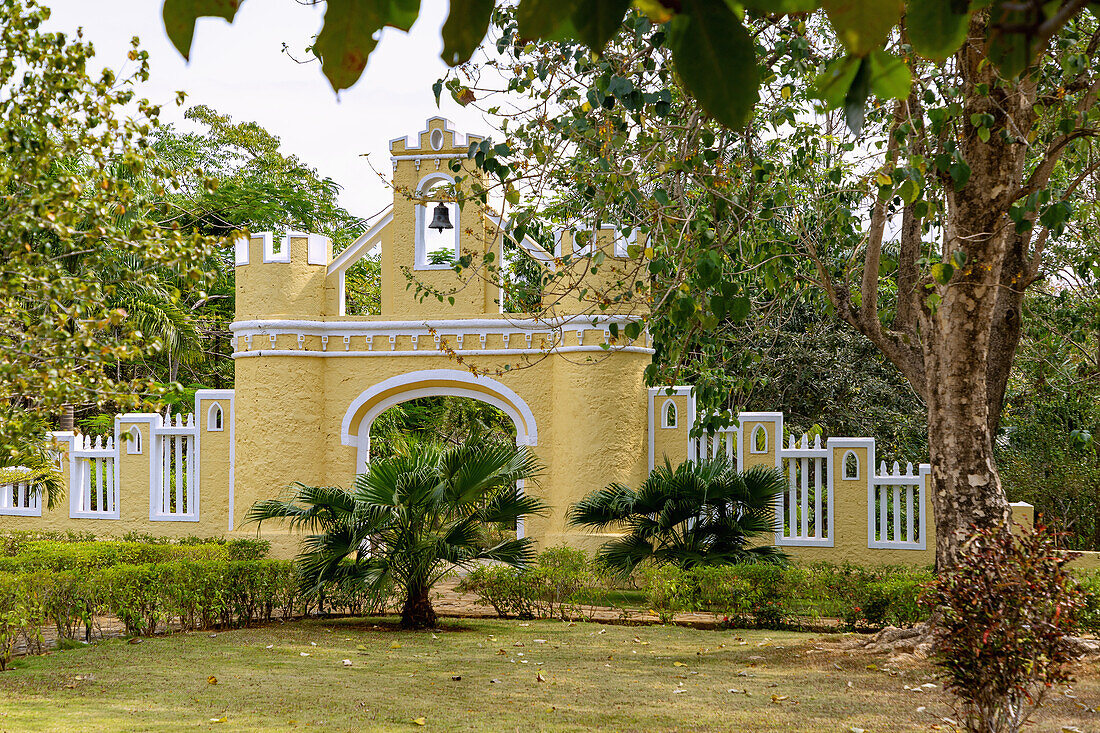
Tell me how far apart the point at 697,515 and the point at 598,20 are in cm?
949

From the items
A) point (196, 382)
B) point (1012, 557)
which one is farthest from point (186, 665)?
point (196, 382)

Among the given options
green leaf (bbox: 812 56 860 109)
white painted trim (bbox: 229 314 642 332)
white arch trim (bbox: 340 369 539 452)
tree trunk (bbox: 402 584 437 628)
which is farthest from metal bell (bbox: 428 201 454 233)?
green leaf (bbox: 812 56 860 109)

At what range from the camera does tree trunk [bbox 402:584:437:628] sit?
9.05m

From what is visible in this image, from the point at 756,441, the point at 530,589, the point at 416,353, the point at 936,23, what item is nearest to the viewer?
the point at 936,23

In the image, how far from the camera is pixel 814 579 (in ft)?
30.5

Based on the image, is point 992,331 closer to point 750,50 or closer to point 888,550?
point 888,550

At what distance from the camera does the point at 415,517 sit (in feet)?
29.1

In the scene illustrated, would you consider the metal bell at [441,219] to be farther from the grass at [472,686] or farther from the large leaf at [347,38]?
the large leaf at [347,38]

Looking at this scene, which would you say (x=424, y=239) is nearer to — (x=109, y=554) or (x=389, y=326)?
(x=389, y=326)

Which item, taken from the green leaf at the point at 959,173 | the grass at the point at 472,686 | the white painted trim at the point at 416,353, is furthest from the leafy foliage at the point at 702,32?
the white painted trim at the point at 416,353

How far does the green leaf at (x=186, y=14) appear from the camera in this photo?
1.08 m

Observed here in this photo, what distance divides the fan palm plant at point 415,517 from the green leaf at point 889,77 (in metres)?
7.75

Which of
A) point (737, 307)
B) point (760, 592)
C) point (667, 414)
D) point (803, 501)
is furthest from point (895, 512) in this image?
point (737, 307)

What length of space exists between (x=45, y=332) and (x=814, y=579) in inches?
265
